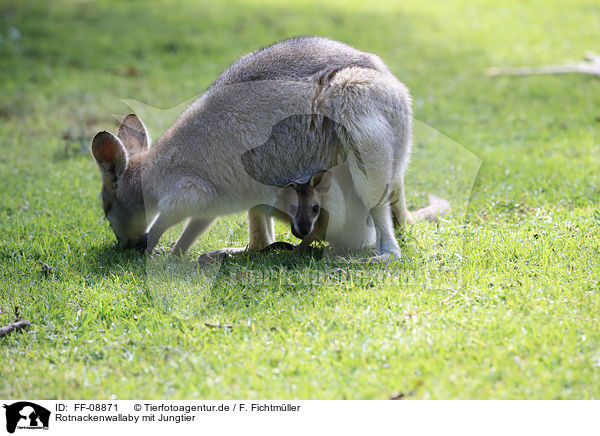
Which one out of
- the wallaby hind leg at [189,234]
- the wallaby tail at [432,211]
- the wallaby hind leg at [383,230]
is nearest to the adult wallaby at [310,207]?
the wallaby hind leg at [383,230]

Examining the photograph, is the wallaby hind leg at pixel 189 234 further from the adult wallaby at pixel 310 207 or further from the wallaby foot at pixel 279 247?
the adult wallaby at pixel 310 207

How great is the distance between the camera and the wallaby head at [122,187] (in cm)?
454

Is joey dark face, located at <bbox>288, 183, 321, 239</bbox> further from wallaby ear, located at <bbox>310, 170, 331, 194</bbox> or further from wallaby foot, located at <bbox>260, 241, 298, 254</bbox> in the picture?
wallaby foot, located at <bbox>260, 241, 298, 254</bbox>

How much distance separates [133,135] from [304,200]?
1.56 meters

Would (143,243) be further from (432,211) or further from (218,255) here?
(432,211)

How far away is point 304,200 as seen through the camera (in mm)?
4379

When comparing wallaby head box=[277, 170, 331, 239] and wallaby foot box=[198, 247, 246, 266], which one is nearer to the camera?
wallaby head box=[277, 170, 331, 239]

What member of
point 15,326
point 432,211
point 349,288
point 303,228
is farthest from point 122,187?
point 432,211

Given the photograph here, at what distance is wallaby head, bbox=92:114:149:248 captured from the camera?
4.54 meters
